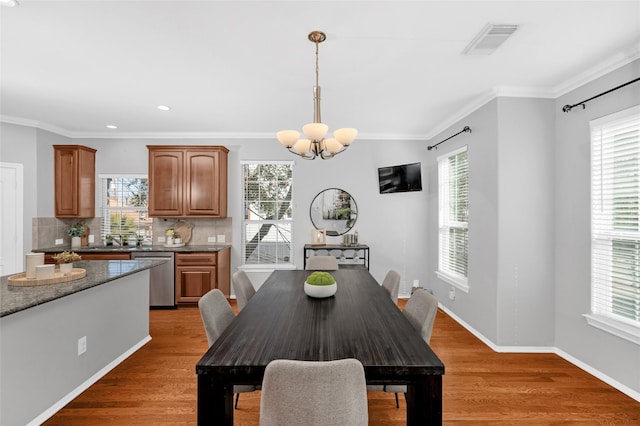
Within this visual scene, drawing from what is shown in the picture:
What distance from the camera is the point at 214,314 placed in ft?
6.10

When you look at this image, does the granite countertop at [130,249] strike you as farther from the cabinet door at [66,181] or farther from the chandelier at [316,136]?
the chandelier at [316,136]

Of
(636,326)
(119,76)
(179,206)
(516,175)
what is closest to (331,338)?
(636,326)

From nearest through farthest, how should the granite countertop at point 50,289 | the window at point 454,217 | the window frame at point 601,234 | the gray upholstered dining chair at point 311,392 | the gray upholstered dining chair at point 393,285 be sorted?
the gray upholstered dining chair at point 311,392 < the granite countertop at point 50,289 < the window frame at point 601,234 < the gray upholstered dining chair at point 393,285 < the window at point 454,217

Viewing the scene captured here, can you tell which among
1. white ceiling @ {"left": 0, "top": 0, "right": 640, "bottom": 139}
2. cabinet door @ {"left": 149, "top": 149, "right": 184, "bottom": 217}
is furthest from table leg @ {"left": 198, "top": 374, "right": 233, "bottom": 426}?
cabinet door @ {"left": 149, "top": 149, "right": 184, "bottom": 217}

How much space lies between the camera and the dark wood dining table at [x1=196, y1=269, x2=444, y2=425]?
48.4 inches

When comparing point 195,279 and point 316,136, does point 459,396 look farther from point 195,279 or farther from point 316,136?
point 195,279

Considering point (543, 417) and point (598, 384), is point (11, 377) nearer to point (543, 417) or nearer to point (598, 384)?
point (543, 417)

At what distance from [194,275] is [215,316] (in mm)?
2766

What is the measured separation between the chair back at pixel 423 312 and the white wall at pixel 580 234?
1780 millimetres

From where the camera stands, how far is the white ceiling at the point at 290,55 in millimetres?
1896

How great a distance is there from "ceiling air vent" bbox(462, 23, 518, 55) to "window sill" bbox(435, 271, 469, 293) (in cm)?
259

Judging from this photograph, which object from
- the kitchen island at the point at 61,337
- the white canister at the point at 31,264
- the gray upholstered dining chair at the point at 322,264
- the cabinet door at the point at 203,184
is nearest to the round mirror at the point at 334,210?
the gray upholstered dining chair at the point at 322,264

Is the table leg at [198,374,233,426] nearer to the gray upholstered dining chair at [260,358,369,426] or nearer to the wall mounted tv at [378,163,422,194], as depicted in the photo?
the gray upholstered dining chair at [260,358,369,426]

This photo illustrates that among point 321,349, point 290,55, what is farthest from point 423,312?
point 290,55
